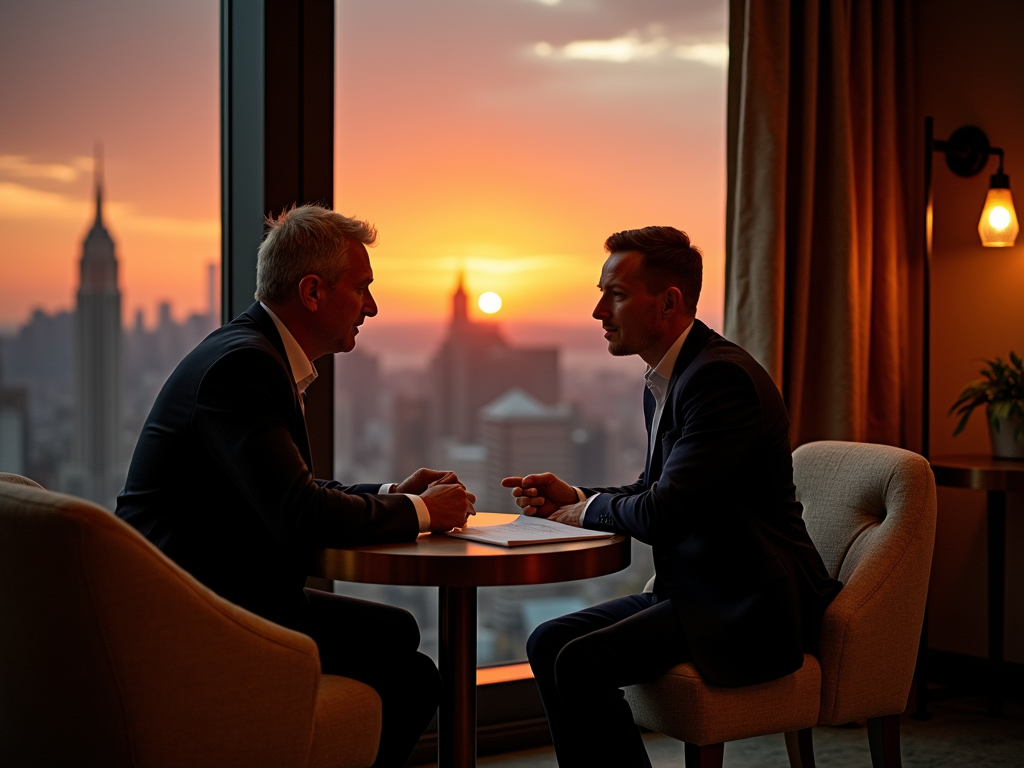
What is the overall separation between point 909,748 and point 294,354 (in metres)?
2.36

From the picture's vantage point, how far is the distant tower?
2824 millimetres

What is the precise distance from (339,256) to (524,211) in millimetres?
1320

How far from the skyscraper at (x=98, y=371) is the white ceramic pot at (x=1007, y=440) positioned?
2.86 meters

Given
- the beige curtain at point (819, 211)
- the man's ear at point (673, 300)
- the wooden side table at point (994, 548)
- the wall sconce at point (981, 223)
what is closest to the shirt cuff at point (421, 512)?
the man's ear at point (673, 300)

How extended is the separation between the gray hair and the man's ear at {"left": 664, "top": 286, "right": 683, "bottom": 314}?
76 centimetres

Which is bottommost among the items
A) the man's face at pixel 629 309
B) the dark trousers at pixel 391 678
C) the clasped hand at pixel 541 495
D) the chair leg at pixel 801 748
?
→ the chair leg at pixel 801 748

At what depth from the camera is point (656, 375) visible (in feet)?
8.18

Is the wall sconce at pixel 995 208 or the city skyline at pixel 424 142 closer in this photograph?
the city skyline at pixel 424 142

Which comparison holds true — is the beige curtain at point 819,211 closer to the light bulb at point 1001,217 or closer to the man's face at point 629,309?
the light bulb at point 1001,217

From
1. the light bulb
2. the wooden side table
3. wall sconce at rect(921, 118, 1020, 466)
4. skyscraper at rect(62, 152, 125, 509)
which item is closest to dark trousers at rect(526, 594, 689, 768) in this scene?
skyscraper at rect(62, 152, 125, 509)

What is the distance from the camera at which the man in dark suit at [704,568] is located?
214 cm

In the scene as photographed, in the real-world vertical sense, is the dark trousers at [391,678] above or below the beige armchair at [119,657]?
below

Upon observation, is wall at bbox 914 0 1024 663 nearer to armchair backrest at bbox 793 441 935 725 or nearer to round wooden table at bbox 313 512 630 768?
armchair backrest at bbox 793 441 935 725

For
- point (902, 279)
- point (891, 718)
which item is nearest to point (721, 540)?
point (891, 718)
